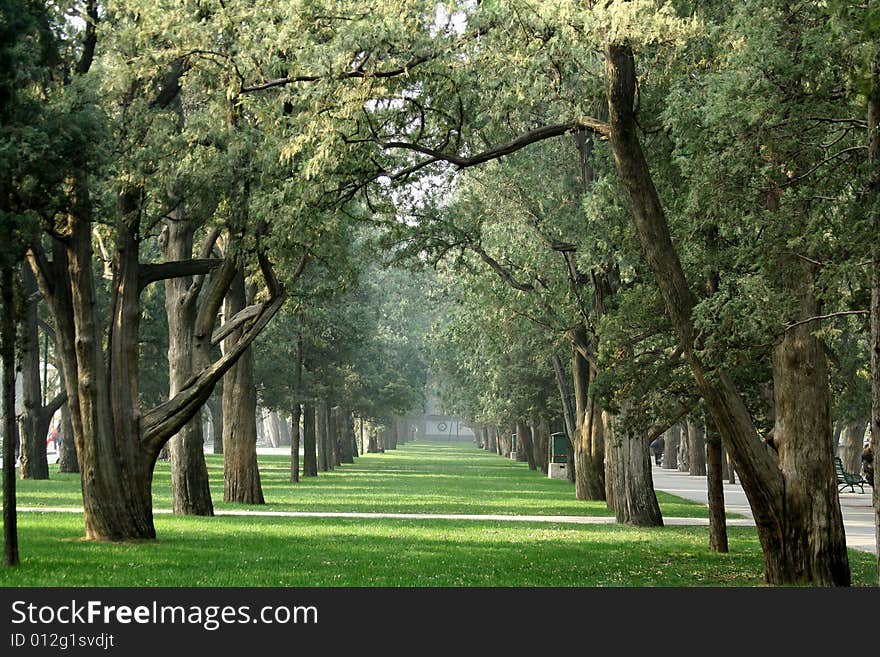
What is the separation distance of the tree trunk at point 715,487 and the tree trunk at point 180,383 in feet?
33.7

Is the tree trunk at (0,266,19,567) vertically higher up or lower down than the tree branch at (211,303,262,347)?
lower down

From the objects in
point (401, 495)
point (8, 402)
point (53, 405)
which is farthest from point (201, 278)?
point (53, 405)

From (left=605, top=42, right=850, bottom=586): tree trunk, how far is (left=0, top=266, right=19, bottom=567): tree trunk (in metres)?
7.25

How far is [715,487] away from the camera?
1975cm

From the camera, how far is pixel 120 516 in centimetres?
1986

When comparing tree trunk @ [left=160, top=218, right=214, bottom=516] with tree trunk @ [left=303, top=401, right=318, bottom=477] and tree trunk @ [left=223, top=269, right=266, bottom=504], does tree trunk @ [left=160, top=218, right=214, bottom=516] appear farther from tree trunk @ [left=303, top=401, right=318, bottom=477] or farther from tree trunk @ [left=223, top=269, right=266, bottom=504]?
tree trunk @ [left=303, top=401, right=318, bottom=477]

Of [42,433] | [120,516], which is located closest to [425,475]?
[42,433]

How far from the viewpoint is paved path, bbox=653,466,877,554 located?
24.3 metres

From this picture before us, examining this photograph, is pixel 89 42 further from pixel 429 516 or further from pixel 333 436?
pixel 333 436

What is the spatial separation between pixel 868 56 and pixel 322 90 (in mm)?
6514

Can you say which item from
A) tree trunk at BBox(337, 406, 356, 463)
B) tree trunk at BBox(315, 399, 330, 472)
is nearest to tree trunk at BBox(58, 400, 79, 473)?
tree trunk at BBox(315, 399, 330, 472)

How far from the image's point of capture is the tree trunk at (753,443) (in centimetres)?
1530

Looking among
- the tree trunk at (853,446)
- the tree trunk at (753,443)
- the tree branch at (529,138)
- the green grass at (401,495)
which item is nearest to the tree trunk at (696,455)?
the green grass at (401,495)
